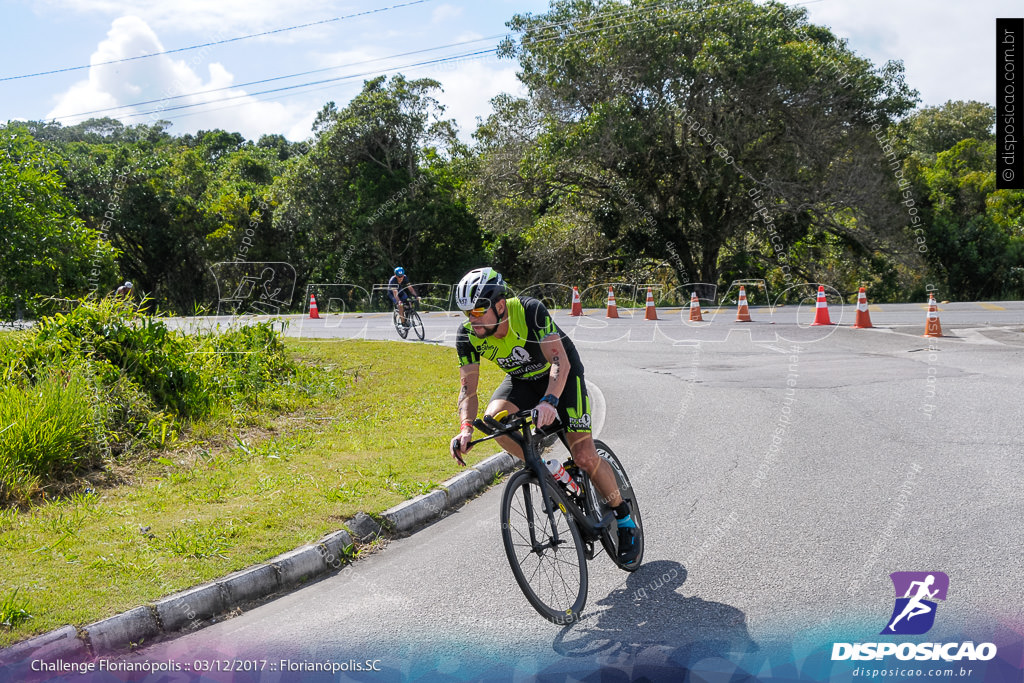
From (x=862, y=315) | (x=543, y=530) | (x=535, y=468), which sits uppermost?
(x=862, y=315)

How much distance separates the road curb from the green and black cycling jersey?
1.81 metres

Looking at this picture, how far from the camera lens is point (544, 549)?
4797 millimetres

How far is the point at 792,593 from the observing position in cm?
477

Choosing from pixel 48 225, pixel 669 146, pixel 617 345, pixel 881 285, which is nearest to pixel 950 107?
pixel 881 285

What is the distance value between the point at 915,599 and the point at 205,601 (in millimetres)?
4079

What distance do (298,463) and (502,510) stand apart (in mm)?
4333

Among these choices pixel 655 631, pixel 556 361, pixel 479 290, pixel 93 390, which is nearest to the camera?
pixel 655 631

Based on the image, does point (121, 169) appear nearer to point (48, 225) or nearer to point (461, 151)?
point (461, 151)

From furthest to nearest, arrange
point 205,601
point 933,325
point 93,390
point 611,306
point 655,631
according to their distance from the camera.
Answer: point 611,306, point 933,325, point 93,390, point 205,601, point 655,631

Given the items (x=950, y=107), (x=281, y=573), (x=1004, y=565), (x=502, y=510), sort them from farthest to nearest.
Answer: (x=950, y=107) → (x=281, y=573) → (x=1004, y=565) → (x=502, y=510)

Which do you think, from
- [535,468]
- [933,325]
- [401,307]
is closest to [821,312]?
[933,325]

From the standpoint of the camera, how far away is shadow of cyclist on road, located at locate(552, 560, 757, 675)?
416cm

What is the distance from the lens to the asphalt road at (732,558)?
4.33m

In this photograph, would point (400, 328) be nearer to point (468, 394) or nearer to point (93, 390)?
point (93, 390)
